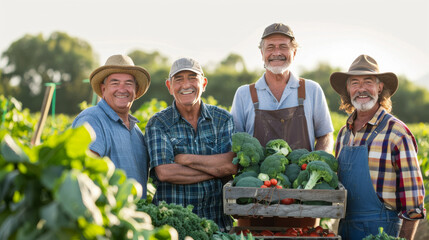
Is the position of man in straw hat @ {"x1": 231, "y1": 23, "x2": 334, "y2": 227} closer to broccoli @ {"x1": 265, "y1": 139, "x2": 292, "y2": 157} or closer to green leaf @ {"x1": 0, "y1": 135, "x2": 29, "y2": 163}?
broccoli @ {"x1": 265, "y1": 139, "x2": 292, "y2": 157}

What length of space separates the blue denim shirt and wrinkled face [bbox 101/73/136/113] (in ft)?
0.23

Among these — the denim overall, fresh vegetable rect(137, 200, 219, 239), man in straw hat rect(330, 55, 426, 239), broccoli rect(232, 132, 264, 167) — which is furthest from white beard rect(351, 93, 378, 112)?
fresh vegetable rect(137, 200, 219, 239)

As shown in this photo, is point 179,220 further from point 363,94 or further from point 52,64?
point 52,64

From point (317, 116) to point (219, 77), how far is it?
4205 centimetres

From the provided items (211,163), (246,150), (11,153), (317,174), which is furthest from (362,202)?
(11,153)

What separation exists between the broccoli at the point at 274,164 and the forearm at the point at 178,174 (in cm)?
53

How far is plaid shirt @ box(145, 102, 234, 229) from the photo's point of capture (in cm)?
406

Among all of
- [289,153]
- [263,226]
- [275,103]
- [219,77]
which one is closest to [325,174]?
[289,153]

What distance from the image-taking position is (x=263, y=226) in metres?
4.27

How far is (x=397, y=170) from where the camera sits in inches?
150

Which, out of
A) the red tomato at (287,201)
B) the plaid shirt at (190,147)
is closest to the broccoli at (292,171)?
the red tomato at (287,201)

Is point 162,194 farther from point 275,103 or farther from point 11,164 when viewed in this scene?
point 11,164

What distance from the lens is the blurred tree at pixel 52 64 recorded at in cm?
5453

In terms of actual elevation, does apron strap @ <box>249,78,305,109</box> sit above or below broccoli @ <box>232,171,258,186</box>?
above
